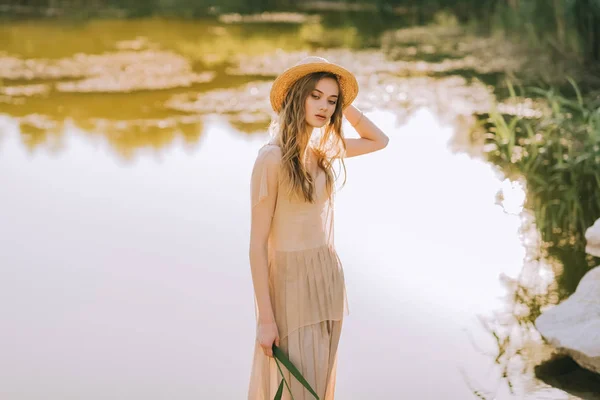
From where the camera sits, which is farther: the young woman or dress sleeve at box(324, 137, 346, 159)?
dress sleeve at box(324, 137, 346, 159)

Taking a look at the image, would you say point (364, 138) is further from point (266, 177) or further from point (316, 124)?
point (266, 177)

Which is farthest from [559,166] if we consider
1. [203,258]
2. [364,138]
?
[364,138]

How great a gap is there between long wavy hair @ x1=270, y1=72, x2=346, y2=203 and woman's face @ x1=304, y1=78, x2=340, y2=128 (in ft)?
0.04

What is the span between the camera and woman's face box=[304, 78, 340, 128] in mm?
2508

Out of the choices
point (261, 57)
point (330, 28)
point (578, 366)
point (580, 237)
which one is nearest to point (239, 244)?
point (580, 237)

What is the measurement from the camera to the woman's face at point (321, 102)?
8.23 ft

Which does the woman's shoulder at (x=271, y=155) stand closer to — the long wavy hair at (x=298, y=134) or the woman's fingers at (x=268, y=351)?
the long wavy hair at (x=298, y=134)

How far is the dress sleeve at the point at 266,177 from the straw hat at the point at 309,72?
7.2 inches

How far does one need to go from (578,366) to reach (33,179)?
4625 mm

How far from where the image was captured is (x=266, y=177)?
2426 mm

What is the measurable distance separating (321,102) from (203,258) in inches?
112

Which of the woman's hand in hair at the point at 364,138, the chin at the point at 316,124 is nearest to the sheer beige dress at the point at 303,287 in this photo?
the chin at the point at 316,124

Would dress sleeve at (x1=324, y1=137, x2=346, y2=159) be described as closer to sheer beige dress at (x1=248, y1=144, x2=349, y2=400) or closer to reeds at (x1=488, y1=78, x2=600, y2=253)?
sheer beige dress at (x1=248, y1=144, x2=349, y2=400)

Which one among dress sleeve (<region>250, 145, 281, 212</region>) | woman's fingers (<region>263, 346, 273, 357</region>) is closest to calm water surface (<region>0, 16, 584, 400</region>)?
woman's fingers (<region>263, 346, 273, 357</region>)
